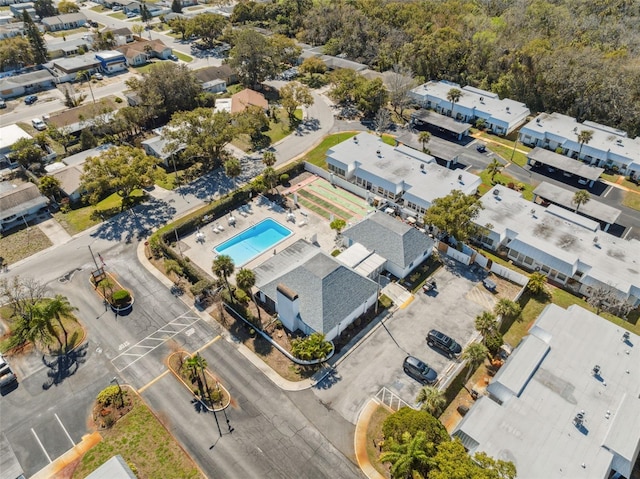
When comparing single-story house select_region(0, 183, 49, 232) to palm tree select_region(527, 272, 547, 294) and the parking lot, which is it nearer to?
the parking lot

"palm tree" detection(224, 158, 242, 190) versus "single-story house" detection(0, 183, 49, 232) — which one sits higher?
"palm tree" detection(224, 158, 242, 190)

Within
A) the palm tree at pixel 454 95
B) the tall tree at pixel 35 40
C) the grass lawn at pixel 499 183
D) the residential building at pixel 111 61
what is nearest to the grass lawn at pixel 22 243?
the grass lawn at pixel 499 183

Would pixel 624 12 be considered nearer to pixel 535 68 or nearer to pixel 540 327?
A: pixel 535 68

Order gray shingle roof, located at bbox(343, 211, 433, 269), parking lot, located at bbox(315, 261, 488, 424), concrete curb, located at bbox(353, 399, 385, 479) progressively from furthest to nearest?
1. gray shingle roof, located at bbox(343, 211, 433, 269)
2. parking lot, located at bbox(315, 261, 488, 424)
3. concrete curb, located at bbox(353, 399, 385, 479)

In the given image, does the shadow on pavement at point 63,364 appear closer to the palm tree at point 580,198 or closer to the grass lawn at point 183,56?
the palm tree at point 580,198

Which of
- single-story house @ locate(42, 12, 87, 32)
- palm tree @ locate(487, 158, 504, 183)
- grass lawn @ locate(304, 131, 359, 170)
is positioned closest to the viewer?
palm tree @ locate(487, 158, 504, 183)

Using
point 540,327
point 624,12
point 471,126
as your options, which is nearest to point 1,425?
point 540,327

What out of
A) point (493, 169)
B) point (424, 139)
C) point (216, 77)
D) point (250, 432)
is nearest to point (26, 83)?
point (216, 77)

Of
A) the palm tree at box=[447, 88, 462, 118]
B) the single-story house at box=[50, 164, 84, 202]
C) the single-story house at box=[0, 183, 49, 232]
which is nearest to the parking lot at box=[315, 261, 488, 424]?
the palm tree at box=[447, 88, 462, 118]
